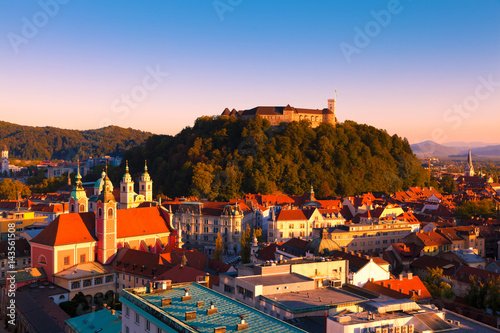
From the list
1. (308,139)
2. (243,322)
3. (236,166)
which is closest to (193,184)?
(236,166)

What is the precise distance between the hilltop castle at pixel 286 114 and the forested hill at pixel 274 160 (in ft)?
14.4

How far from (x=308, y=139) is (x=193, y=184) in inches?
987

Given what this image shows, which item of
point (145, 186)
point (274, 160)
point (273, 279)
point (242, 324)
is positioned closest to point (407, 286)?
point (273, 279)

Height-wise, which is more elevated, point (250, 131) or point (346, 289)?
point (250, 131)

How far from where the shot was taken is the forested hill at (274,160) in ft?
262

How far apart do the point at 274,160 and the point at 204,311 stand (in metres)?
68.2

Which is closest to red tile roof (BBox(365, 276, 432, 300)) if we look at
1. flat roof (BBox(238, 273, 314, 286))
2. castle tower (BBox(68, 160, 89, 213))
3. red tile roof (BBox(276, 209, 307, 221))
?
flat roof (BBox(238, 273, 314, 286))

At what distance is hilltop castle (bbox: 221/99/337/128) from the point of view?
315 feet

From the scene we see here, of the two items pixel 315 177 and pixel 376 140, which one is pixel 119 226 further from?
pixel 376 140

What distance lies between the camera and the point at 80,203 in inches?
1913

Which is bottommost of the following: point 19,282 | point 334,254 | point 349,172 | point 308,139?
point 19,282

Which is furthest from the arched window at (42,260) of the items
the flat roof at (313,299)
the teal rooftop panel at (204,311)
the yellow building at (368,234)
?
the yellow building at (368,234)

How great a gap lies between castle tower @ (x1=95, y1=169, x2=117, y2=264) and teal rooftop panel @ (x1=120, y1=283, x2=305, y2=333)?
20884 millimetres

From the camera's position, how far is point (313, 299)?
773 inches
